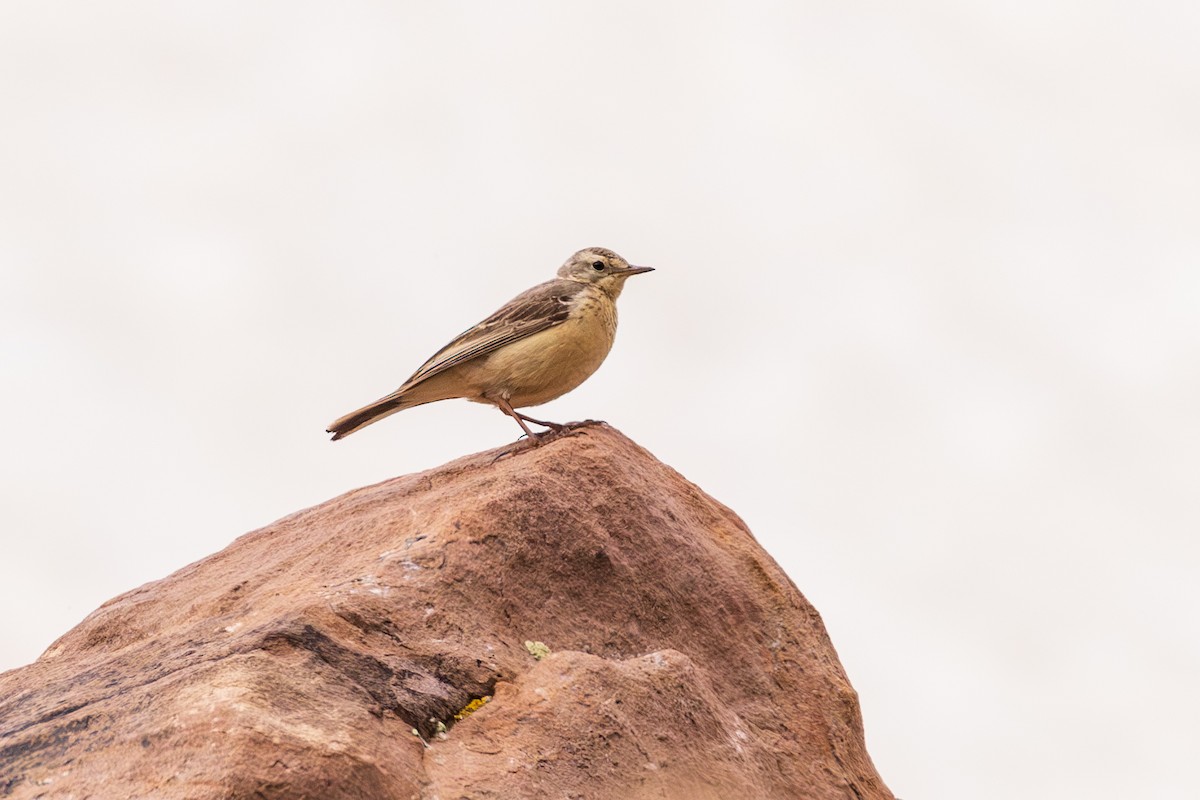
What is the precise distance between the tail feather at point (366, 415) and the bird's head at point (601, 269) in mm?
1551

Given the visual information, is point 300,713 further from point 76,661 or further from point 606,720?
point 76,661

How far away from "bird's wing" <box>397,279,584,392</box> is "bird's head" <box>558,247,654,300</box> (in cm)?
23

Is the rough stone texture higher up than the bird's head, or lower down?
lower down

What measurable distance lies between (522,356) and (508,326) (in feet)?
1.05

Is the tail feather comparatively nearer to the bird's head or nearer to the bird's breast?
the bird's breast

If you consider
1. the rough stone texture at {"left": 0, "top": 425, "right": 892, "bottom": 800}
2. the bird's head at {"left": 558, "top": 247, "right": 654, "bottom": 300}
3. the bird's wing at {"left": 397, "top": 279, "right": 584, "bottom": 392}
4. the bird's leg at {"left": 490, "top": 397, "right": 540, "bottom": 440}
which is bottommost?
the rough stone texture at {"left": 0, "top": 425, "right": 892, "bottom": 800}

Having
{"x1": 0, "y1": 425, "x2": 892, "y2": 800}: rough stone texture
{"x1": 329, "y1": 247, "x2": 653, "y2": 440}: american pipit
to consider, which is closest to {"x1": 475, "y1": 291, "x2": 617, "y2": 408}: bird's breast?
{"x1": 329, "y1": 247, "x2": 653, "y2": 440}: american pipit

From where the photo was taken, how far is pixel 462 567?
7.00 meters

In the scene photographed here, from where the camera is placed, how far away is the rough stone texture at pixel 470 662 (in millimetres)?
5480

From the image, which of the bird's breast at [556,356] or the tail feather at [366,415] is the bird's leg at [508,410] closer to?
the bird's breast at [556,356]

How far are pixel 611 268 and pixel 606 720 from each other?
4538mm

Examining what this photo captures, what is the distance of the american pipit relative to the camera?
9398mm

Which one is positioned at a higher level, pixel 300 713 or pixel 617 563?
pixel 617 563

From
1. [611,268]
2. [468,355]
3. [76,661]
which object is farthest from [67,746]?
[611,268]
